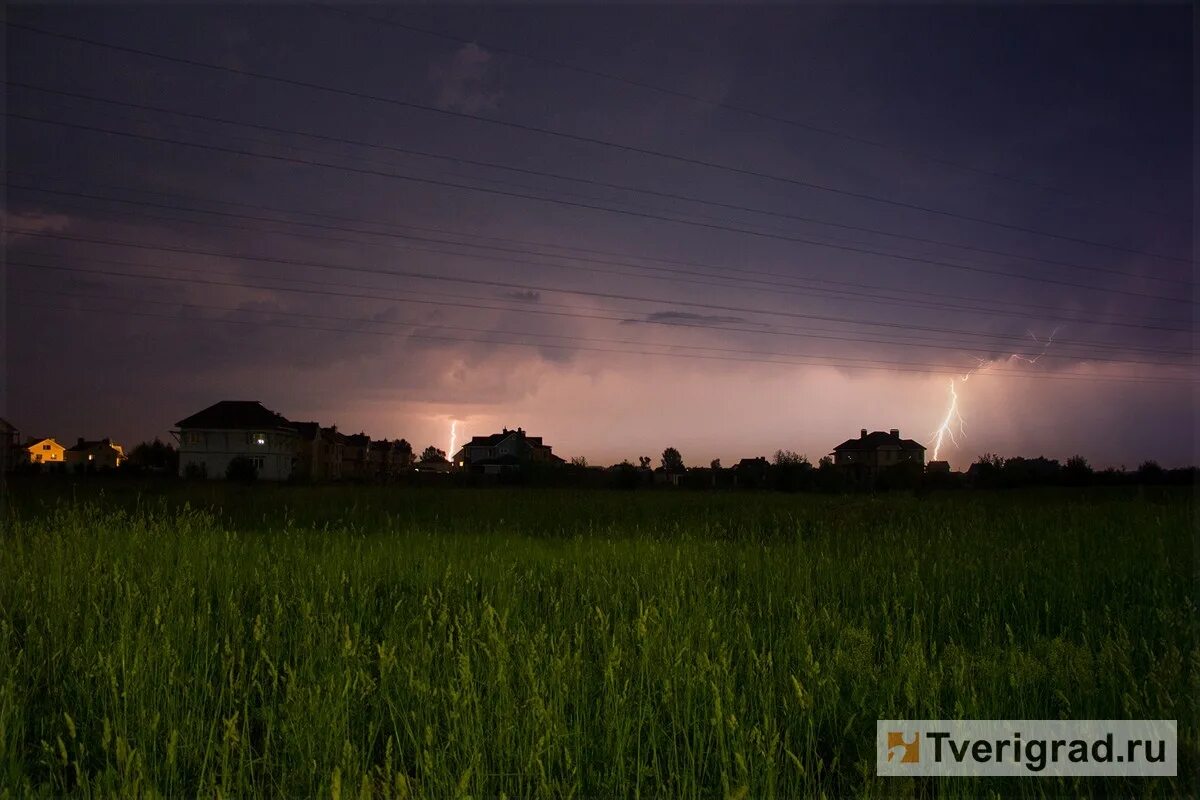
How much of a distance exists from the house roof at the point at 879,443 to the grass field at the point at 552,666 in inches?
3611

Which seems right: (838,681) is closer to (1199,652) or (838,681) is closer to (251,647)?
(1199,652)

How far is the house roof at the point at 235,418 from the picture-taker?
69.8m

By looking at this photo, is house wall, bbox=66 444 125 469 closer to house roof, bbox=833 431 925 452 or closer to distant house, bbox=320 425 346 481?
distant house, bbox=320 425 346 481

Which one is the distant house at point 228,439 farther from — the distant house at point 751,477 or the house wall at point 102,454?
the distant house at point 751,477

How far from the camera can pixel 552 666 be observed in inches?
137

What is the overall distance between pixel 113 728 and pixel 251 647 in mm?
1575

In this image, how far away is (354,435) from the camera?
109188 millimetres

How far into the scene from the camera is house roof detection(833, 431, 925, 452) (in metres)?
94.6

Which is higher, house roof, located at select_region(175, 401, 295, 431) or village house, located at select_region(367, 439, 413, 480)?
house roof, located at select_region(175, 401, 295, 431)

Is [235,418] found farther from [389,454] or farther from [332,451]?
[389,454]

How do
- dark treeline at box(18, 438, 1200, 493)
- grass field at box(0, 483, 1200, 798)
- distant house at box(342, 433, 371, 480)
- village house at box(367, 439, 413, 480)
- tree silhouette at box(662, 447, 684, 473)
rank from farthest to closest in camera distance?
village house at box(367, 439, 413, 480), distant house at box(342, 433, 371, 480), tree silhouette at box(662, 447, 684, 473), dark treeline at box(18, 438, 1200, 493), grass field at box(0, 483, 1200, 798)

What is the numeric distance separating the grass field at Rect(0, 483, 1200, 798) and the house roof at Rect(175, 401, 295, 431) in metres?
68.2

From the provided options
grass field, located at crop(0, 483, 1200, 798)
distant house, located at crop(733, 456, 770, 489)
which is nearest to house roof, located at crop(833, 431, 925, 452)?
distant house, located at crop(733, 456, 770, 489)

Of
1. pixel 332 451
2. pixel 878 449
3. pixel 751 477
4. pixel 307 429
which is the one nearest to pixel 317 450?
pixel 307 429
